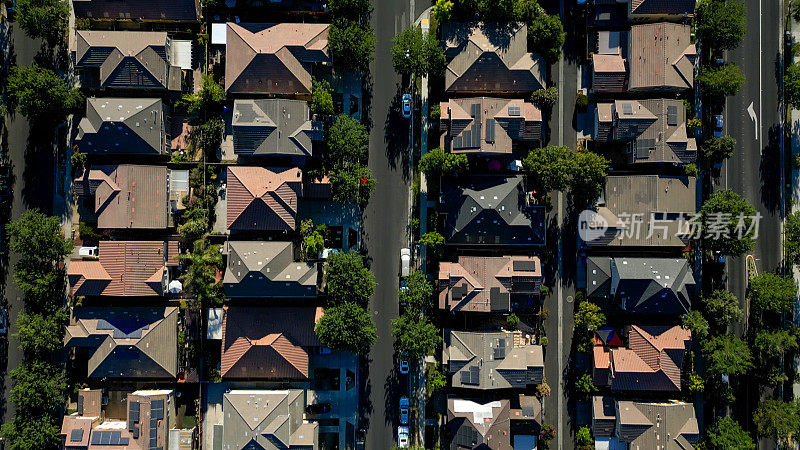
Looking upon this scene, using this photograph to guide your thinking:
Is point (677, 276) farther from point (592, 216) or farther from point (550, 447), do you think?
point (550, 447)

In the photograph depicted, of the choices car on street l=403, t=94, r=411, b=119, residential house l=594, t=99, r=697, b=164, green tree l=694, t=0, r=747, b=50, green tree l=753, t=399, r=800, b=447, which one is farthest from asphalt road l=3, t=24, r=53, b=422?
green tree l=753, t=399, r=800, b=447

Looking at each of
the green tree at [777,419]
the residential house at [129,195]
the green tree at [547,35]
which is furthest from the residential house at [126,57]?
the green tree at [777,419]

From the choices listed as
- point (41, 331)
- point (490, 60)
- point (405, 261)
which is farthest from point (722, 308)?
point (41, 331)

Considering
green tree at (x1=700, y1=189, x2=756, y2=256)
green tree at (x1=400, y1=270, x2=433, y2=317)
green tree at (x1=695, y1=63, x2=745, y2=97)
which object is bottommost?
green tree at (x1=400, y1=270, x2=433, y2=317)

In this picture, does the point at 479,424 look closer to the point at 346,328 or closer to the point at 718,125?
the point at 346,328

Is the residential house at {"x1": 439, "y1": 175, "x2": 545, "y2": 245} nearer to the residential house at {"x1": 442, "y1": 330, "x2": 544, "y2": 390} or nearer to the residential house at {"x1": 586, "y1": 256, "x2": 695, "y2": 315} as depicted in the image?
the residential house at {"x1": 586, "y1": 256, "x2": 695, "y2": 315}

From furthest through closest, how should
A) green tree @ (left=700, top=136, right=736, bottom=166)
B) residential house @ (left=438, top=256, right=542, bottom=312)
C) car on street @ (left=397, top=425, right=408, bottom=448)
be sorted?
car on street @ (left=397, top=425, right=408, bottom=448), green tree @ (left=700, top=136, right=736, bottom=166), residential house @ (left=438, top=256, right=542, bottom=312)
